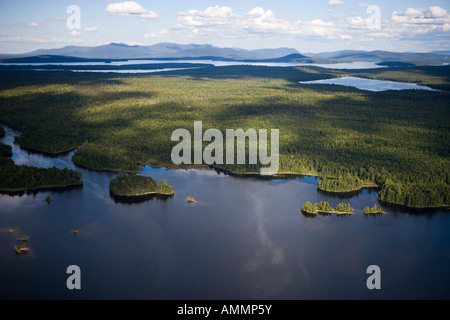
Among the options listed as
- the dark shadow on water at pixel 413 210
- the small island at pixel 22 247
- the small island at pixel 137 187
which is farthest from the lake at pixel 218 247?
the small island at pixel 137 187

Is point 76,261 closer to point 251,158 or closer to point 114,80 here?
point 251,158

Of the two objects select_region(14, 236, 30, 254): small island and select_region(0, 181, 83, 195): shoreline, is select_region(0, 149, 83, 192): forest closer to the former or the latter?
select_region(0, 181, 83, 195): shoreline

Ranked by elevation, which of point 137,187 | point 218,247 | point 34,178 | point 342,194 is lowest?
point 218,247

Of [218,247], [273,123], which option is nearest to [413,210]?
[218,247]

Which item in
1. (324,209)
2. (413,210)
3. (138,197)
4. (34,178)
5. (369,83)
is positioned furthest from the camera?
(369,83)

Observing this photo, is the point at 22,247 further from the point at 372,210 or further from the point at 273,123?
the point at 273,123

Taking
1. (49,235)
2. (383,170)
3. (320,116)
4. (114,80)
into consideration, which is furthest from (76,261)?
(114,80)

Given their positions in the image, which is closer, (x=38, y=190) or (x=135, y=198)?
(x=135, y=198)
